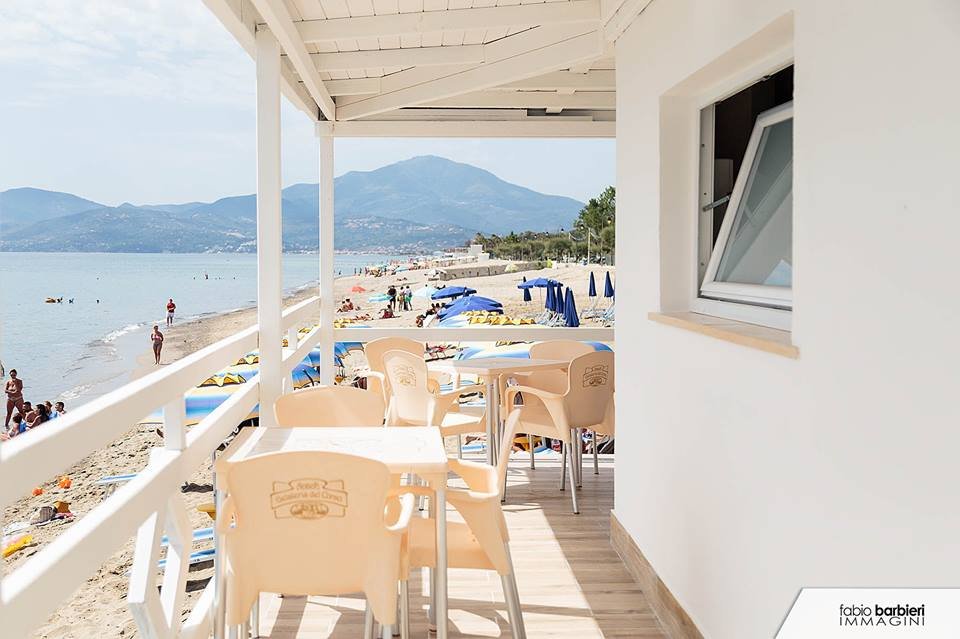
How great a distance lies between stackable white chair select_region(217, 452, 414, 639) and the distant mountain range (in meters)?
2.30

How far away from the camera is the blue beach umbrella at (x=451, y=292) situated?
7.69 meters

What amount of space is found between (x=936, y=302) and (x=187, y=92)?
11.8 metres

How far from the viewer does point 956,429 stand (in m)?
1.48

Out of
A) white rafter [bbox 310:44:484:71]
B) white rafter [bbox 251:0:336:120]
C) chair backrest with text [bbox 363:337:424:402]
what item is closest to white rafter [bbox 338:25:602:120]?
white rafter [bbox 310:44:484:71]

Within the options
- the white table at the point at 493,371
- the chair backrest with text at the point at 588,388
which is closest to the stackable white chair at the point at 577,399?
the chair backrest with text at the point at 588,388

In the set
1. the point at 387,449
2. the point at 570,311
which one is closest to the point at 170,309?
the point at 387,449

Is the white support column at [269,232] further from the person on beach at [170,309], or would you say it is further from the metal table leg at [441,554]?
the metal table leg at [441,554]

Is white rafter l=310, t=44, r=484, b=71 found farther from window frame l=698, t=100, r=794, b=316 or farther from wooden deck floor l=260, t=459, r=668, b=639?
wooden deck floor l=260, t=459, r=668, b=639

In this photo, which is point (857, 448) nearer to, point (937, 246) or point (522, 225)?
point (937, 246)

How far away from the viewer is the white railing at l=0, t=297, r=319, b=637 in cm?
166

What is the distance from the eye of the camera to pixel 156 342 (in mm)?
3859

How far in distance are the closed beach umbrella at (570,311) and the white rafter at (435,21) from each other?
3.29 metres

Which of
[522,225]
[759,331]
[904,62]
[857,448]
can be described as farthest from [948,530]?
[522,225]

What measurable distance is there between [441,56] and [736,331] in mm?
3290
